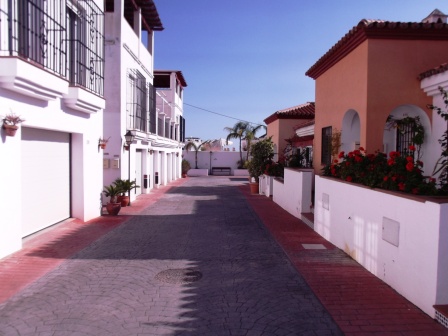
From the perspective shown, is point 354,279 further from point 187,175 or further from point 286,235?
point 187,175

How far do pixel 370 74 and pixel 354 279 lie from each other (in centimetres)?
477

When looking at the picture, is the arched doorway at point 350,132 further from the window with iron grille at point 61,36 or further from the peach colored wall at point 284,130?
the peach colored wall at point 284,130

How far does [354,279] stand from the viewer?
6145mm

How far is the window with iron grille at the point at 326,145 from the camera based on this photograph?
1189 centimetres

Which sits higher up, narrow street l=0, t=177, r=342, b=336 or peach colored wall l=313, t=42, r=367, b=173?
peach colored wall l=313, t=42, r=367, b=173

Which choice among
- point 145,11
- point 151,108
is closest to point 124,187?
point 151,108

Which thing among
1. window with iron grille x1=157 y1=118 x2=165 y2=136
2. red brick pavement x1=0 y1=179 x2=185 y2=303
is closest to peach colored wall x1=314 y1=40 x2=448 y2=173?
red brick pavement x1=0 y1=179 x2=185 y2=303

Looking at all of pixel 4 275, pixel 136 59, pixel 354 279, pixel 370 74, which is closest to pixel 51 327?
pixel 4 275

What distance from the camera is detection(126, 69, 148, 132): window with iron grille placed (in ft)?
53.5

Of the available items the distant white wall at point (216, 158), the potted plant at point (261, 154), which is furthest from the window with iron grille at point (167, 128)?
the distant white wall at point (216, 158)

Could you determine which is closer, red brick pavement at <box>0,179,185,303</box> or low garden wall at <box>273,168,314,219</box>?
red brick pavement at <box>0,179,185,303</box>

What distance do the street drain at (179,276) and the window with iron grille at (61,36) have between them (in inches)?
181

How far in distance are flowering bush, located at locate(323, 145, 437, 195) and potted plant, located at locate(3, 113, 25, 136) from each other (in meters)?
6.24

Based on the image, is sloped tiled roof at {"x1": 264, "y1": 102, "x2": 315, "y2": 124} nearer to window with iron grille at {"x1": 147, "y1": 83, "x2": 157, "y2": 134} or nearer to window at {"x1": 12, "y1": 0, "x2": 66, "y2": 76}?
window with iron grille at {"x1": 147, "y1": 83, "x2": 157, "y2": 134}
